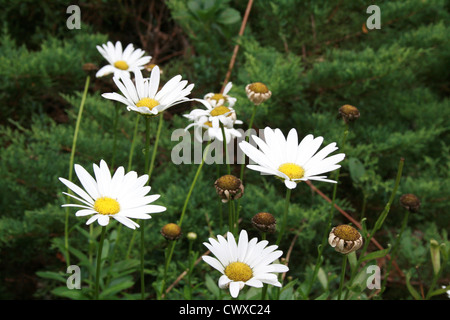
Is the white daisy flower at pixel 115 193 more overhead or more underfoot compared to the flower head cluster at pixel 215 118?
more underfoot

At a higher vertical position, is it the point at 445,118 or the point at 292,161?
the point at 445,118

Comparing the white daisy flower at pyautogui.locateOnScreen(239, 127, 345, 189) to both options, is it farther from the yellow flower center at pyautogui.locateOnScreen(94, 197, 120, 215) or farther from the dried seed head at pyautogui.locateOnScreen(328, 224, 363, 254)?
the yellow flower center at pyautogui.locateOnScreen(94, 197, 120, 215)

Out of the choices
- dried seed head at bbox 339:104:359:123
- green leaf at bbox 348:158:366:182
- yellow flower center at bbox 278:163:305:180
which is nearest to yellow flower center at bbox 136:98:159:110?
yellow flower center at bbox 278:163:305:180

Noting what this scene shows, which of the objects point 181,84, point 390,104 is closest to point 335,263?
point 390,104

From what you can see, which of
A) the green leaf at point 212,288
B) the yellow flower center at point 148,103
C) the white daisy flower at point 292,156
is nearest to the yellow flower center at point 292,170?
the white daisy flower at point 292,156

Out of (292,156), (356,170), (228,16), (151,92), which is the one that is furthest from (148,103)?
(228,16)

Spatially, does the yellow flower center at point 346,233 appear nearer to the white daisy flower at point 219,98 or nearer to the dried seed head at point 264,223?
the dried seed head at point 264,223

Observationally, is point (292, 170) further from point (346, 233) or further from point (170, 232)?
point (170, 232)
